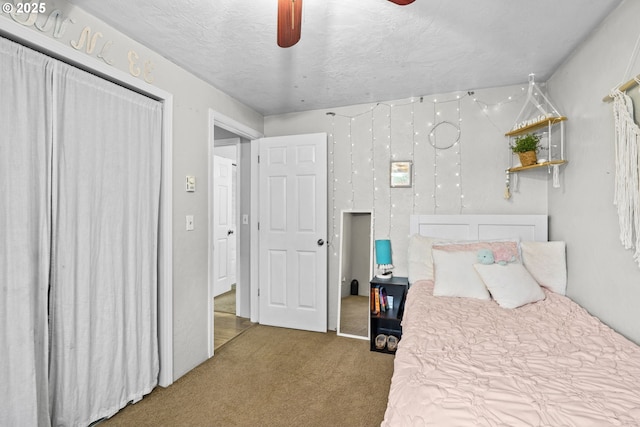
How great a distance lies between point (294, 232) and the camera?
3.29 meters

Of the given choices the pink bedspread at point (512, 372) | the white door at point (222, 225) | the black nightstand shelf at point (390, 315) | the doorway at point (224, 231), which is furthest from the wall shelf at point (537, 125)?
the white door at point (222, 225)

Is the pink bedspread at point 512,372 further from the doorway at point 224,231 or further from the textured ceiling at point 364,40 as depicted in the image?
the doorway at point 224,231

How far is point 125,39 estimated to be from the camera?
1.92 metres

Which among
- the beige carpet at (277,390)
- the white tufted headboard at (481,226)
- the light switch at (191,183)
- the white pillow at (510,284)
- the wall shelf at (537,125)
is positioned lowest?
the beige carpet at (277,390)

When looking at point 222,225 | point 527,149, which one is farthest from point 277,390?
point 222,225

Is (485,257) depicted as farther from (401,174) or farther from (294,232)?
(294,232)

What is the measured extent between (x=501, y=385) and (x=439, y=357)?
27cm

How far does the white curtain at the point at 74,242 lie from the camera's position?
142cm

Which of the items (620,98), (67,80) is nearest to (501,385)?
(620,98)

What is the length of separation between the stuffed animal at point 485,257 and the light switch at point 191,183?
2.29 m

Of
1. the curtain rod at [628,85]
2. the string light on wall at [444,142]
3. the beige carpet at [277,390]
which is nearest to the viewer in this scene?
the curtain rod at [628,85]

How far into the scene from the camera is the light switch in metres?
2.42

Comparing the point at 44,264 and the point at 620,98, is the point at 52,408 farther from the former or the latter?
the point at 620,98

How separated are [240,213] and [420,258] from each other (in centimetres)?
207
